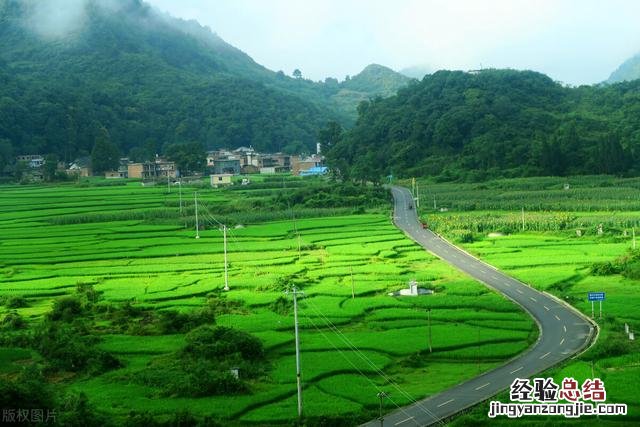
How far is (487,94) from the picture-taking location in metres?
105

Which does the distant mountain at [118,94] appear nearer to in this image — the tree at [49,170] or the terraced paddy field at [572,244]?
the tree at [49,170]

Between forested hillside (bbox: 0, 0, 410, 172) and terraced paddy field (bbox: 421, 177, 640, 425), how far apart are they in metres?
48.3

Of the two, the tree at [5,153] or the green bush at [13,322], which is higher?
the tree at [5,153]

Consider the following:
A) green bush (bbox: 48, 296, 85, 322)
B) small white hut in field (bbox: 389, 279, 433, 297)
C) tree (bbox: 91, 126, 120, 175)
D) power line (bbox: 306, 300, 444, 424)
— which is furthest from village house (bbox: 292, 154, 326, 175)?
green bush (bbox: 48, 296, 85, 322)

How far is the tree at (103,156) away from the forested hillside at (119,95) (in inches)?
270

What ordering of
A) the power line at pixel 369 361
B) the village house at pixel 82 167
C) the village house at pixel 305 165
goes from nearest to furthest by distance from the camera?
1. the power line at pixel 369 361
2. the village house at pixel 82 167
3. the village house at pixel 305 165

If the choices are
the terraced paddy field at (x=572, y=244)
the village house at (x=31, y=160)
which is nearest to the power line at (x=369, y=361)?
the terraced paddy field at (x=572, y=244)

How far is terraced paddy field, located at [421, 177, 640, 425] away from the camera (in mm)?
24344

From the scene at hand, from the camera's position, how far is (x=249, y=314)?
3284 cm

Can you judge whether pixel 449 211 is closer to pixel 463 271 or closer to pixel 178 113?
pixel 463 271

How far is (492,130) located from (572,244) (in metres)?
49.1

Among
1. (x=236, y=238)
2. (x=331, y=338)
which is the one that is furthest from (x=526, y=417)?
(x=236, y=238)

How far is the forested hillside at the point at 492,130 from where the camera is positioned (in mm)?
84438

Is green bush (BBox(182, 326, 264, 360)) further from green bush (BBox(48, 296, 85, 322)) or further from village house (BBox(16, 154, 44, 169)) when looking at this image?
village house (BBox(16, 154, 44, 169))
